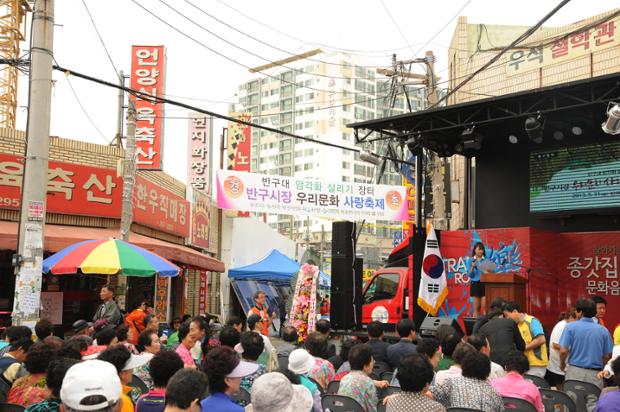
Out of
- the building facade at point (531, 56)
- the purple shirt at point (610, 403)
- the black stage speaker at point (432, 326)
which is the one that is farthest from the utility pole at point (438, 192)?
the purple shirt at point (610, 403)

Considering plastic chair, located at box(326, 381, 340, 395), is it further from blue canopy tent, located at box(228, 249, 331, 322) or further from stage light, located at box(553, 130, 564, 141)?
blue canopy tent, located at box(228, 249, 331, 322)

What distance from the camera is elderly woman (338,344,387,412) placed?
514 cm

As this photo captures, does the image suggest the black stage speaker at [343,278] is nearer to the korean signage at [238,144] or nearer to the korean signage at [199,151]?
the korean signage at [199,151]

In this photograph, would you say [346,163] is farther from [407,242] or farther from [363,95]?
[407,242]

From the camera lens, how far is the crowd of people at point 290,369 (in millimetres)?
3633

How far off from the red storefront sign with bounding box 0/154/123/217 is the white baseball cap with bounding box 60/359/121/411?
11.1 metres

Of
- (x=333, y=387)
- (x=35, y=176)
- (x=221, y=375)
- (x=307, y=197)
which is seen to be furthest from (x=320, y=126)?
(x=221, y=375)

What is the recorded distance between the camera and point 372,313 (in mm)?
14422

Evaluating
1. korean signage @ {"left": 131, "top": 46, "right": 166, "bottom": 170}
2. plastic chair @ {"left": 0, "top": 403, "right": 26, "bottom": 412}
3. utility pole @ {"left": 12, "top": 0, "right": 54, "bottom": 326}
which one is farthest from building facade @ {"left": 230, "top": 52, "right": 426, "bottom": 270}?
plastic chair @ {"left": 0, "top": 403, "right": 26, "bottom": 412}

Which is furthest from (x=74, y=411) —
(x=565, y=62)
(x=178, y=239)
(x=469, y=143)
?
(x=178, y=239)

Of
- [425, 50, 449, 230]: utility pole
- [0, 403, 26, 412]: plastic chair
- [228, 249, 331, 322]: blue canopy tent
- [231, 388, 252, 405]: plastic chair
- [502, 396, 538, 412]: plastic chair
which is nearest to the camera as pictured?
[0, 403, 26, 412]: plastic chair

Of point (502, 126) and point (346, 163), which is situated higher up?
point (346, 163)

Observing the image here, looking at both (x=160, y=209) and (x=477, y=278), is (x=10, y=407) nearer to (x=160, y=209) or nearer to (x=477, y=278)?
(x=477, y=278)

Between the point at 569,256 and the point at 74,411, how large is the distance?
12.0m
